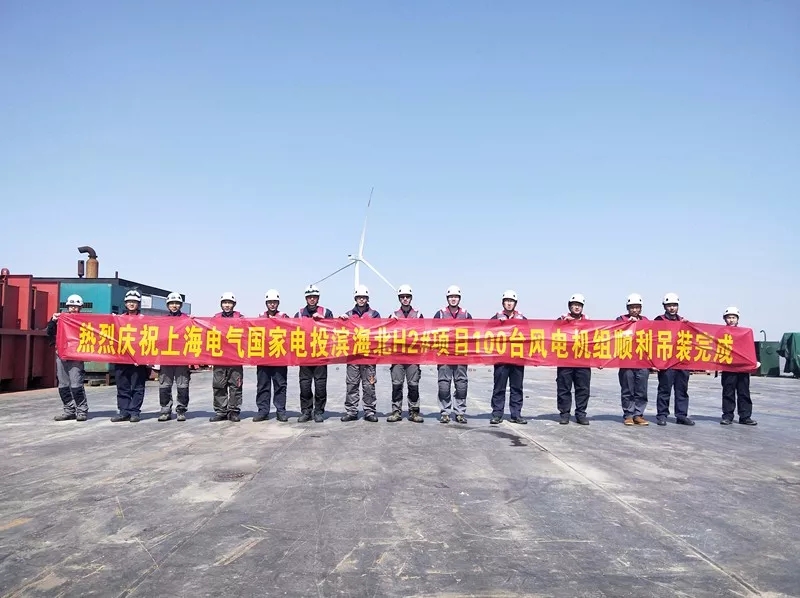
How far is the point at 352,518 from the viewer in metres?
4.68

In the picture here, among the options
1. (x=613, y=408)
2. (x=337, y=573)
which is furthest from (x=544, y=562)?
(x=613, y=408)

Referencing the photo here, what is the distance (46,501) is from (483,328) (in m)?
7.47

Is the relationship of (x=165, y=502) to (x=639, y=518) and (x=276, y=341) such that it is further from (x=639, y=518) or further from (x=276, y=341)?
(x=276, y=341)

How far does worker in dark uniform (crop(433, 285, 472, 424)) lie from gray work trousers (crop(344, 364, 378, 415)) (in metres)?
1.27

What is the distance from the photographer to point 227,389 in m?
10.6

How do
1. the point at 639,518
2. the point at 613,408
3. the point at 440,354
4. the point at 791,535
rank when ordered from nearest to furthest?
the point at 791,535 → the point at 639,518 → the point at 440,354 → the point at 613,408

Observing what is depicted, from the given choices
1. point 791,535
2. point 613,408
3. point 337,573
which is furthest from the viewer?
point 613,408

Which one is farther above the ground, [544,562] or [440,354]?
[440,354]

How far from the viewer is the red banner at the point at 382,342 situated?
34.5ft

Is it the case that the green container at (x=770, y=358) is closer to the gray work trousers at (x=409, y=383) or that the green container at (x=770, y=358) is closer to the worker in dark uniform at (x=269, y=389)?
the gray work trousers at (x=409, y=383)

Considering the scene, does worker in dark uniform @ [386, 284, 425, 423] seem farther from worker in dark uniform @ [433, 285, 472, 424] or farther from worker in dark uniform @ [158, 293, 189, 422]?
worker in dark uniform @ [158, 293, 189, 422]

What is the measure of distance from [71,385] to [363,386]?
5390 mm

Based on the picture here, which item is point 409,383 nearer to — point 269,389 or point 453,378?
point 453,378

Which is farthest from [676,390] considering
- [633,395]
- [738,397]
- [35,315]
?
[35,315]
